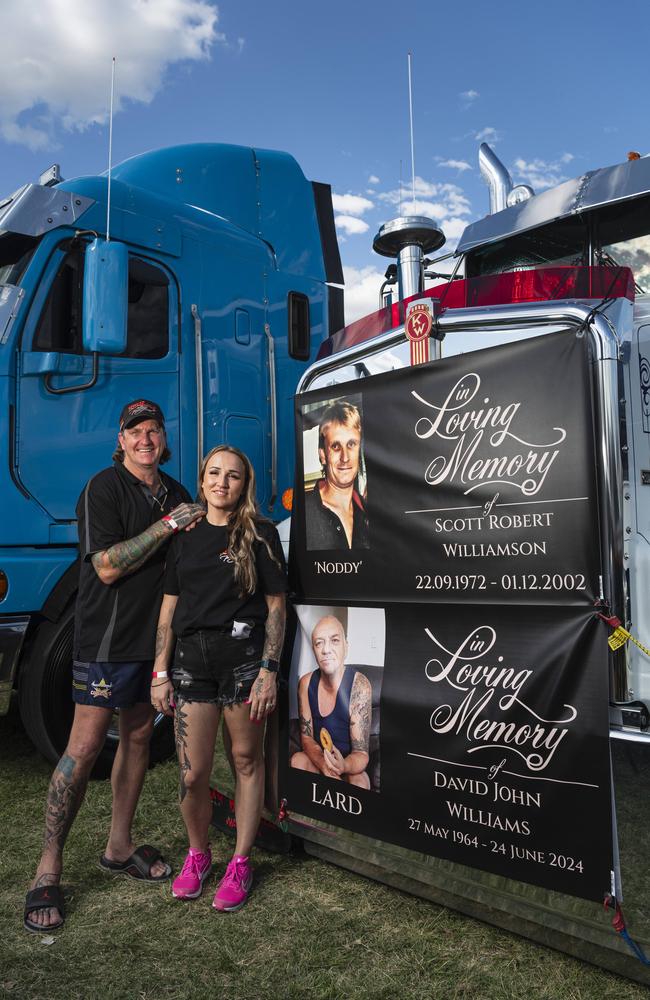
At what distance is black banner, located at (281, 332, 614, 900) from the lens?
8.25ft

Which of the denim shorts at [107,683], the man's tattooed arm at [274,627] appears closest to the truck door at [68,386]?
the denim shorts at [107,683]

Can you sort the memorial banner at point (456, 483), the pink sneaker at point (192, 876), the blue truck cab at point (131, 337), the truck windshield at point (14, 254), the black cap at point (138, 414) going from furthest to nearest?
1. the truck windshield at point (14, 254)
2. the blue truck cab at point (131, 337)
3. the black cap at point (138, 414)
4. the pink sneaker at point (192, 876)
5. the memorial banner at point (456, 483)

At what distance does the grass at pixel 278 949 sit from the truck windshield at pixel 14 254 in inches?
116

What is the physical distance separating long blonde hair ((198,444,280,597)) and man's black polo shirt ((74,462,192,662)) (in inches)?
12.7

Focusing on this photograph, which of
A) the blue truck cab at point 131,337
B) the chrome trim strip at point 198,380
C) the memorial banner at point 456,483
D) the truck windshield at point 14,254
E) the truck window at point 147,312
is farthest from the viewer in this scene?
the chrome trim strip at point 198,380

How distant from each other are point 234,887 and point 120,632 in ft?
3.54

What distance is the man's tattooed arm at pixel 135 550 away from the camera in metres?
3.23

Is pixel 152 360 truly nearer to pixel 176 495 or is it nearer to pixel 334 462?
pixel 176 495

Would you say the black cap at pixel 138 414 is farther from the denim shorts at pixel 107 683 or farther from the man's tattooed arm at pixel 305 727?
the man's tattooed arm at pixel 305 727

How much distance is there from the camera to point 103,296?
14.3 feet

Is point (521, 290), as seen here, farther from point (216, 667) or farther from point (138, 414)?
point (216, 667)

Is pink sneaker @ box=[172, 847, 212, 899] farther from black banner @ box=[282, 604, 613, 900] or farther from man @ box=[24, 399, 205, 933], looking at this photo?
black banner @ box=[282, 604, 613, 900]

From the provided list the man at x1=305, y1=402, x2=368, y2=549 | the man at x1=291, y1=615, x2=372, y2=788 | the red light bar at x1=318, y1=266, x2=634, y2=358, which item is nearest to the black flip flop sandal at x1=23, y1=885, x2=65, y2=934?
the man at x1=291, y1=615, x2=372, y2=788

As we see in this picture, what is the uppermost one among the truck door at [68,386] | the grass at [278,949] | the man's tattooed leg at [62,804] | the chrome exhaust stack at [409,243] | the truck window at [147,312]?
the chrome exhaust stack at [409,243]
